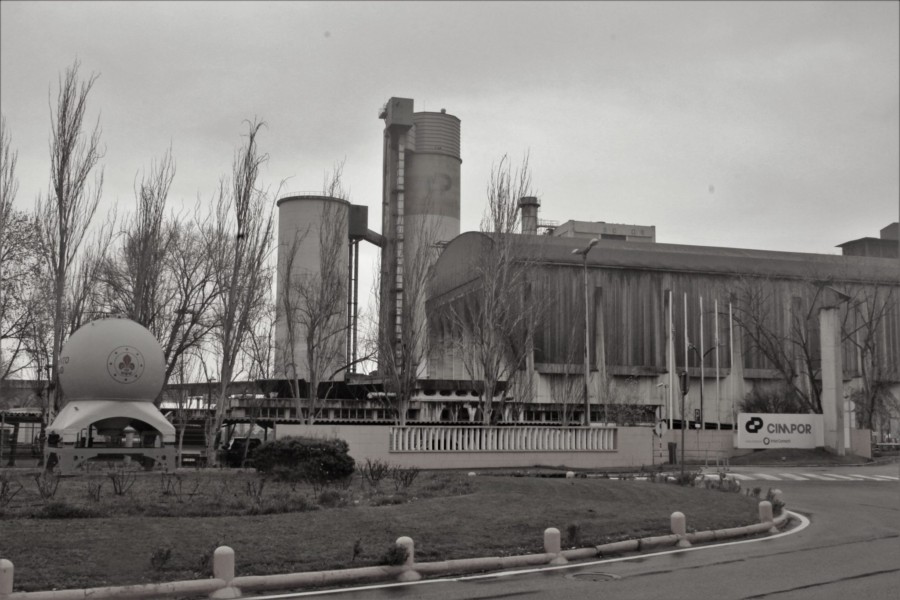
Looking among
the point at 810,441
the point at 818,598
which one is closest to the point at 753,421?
the point at 810,441

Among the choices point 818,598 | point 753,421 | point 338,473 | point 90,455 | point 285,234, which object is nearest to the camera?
point 818,598

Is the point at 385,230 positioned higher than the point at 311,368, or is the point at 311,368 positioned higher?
the point at 385,230

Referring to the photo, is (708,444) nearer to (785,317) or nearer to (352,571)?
(785,317)

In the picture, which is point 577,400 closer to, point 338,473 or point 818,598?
point 338,473

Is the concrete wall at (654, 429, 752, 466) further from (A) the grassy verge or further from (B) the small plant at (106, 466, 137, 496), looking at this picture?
(B) the small plant at (106, 466, 137, 496)

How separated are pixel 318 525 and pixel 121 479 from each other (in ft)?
26.5

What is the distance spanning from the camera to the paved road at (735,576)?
11.0 metres

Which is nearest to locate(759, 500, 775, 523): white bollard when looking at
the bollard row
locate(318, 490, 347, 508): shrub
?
the bollard row

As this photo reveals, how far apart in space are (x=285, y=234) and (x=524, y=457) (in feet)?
167

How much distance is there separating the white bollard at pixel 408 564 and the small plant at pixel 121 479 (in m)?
7.55

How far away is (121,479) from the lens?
20.8 m

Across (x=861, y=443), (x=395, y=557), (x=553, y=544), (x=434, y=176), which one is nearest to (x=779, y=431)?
(x=861, y=443)

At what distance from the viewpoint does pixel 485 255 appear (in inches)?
1628

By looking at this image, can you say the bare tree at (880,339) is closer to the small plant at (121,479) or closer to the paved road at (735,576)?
the paved road at (735,576)
